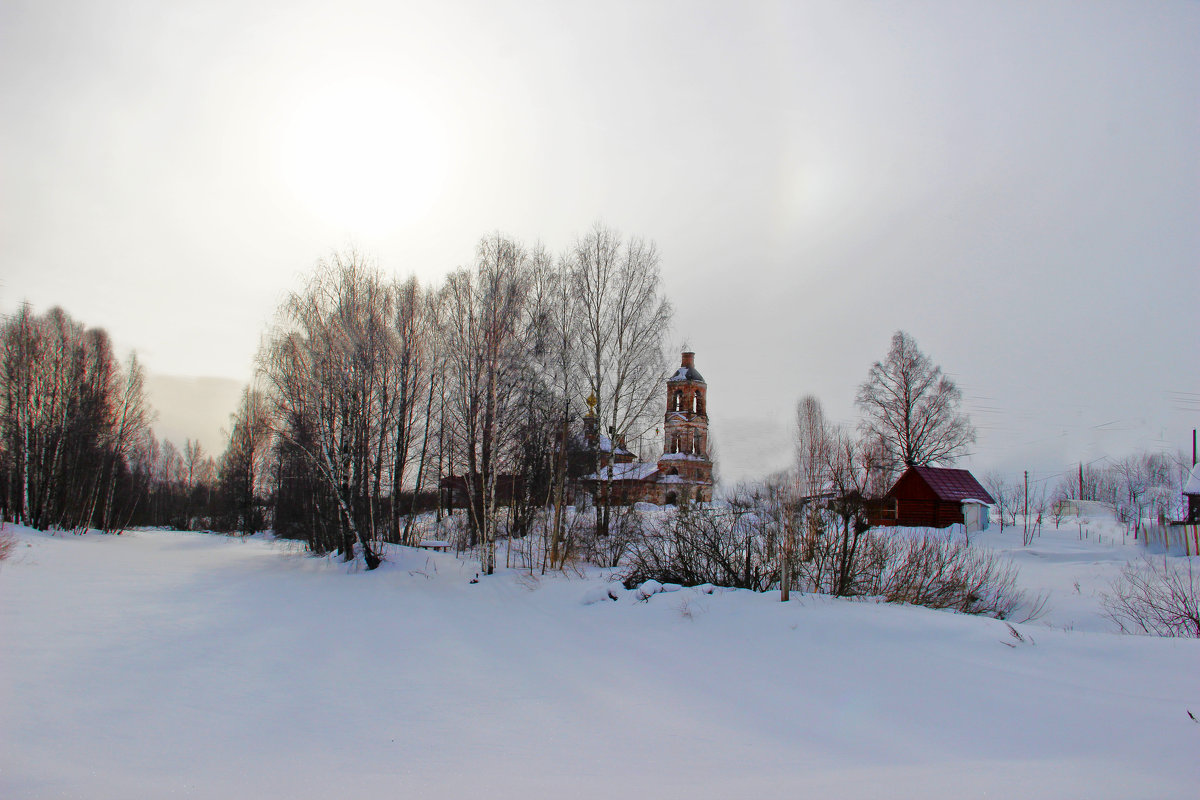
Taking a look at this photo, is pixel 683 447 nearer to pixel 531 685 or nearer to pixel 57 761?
pixel 531 685

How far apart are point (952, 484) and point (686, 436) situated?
23009 mm

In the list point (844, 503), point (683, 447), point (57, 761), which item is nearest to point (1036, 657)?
point (844, 503)

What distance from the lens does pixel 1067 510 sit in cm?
4362

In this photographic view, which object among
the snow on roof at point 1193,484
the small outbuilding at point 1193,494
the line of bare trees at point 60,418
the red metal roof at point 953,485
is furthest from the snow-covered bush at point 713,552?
the line of bare trees at point 60,418

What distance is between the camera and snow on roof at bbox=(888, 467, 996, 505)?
94.1 ft

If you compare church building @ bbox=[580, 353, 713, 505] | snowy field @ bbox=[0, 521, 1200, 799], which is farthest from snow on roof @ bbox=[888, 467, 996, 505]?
snowy field @ bbox=[0, 521, 1200, 799]

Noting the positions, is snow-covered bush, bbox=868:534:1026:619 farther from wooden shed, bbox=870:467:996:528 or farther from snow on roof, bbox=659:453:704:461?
snow on roof, bbox=659:453:704:461

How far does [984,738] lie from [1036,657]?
1895 millimetres

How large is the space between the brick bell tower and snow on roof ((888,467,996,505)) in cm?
1701

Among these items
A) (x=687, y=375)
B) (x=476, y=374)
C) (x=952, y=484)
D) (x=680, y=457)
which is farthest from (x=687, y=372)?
(x=476, y=374)

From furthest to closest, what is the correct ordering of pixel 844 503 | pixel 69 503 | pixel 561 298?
pixel 69 503 → pixel 561 298 → pixel 844 503

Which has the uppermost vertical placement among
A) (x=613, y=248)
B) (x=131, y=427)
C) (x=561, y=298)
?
(x=613, y=248)

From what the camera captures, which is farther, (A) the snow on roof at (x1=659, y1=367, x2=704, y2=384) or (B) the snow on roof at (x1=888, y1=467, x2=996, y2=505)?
(A) the snow on roof at (x1=659, y1=367, x2=704, y2=384)

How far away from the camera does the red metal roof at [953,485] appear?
2867 cm
